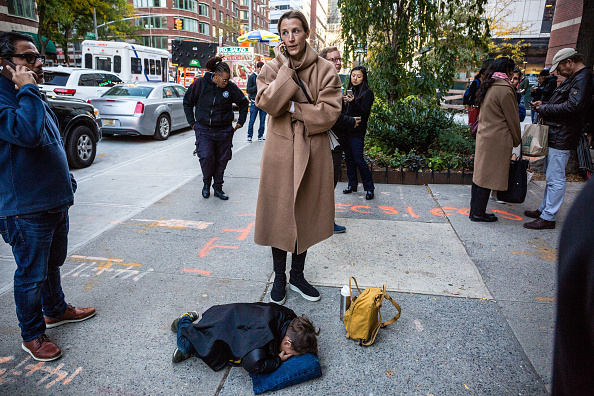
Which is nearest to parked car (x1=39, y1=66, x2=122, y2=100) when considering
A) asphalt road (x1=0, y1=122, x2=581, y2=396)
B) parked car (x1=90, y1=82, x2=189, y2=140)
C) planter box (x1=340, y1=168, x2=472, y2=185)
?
parked car (x1=90, y1=82, x2=189, y2=140)

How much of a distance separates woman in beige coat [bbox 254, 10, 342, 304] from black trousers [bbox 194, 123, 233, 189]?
10.4 ft

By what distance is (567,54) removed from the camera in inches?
179

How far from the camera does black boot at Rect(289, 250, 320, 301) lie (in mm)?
3322

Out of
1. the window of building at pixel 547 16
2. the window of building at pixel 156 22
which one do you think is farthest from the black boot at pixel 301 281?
the window of building at pixel 156 22

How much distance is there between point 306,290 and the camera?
3.35 metres

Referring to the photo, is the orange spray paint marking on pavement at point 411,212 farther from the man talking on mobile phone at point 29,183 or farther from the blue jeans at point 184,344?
the man talking on mobile phone at point 29,183

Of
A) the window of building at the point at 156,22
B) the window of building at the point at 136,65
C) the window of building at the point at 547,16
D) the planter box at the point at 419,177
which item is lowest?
the planter box at the point at 419,177

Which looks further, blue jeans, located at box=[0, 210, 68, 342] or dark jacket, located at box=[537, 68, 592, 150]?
dark jacket, located at box=[537, 68, 592, 150]

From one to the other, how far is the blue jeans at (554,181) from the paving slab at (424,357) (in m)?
2.28

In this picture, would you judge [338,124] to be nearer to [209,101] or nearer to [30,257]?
[209,101]

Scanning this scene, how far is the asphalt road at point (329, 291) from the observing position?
8.05ft

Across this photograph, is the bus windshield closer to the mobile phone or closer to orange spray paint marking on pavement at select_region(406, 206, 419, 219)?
orange spray paint marking on pavement at select_region(406, 206, 419, 219)

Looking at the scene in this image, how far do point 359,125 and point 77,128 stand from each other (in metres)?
5.61

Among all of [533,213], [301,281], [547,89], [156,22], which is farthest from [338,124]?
[156,22]
